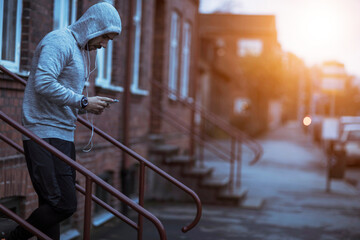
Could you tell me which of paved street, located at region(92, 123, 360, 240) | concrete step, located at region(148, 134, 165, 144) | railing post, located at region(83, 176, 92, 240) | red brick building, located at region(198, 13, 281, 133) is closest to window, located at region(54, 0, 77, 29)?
paved street, located at region(92, 123, 360, 240)

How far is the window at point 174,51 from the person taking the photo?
1380 centimetres

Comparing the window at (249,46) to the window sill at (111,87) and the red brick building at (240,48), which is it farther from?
the window sill at (111,87)

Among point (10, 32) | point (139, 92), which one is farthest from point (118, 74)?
point (10, 32)

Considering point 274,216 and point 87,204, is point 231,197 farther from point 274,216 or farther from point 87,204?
point 87,204

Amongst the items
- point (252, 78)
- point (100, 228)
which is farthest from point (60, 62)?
point (252, 78)

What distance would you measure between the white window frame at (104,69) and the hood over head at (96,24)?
4.33 meters

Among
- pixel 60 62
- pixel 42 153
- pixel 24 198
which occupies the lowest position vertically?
pixel 24 198

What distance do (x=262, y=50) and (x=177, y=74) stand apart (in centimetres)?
4370

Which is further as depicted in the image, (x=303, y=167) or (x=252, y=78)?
(x=252, y=78)

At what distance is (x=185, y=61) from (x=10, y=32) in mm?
9464

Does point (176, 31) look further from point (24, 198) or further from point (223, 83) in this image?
point (223, 83)

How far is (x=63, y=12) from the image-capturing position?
7.51m

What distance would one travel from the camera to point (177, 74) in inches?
574

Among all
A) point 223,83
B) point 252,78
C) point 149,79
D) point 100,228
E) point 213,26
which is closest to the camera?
point 100,228
